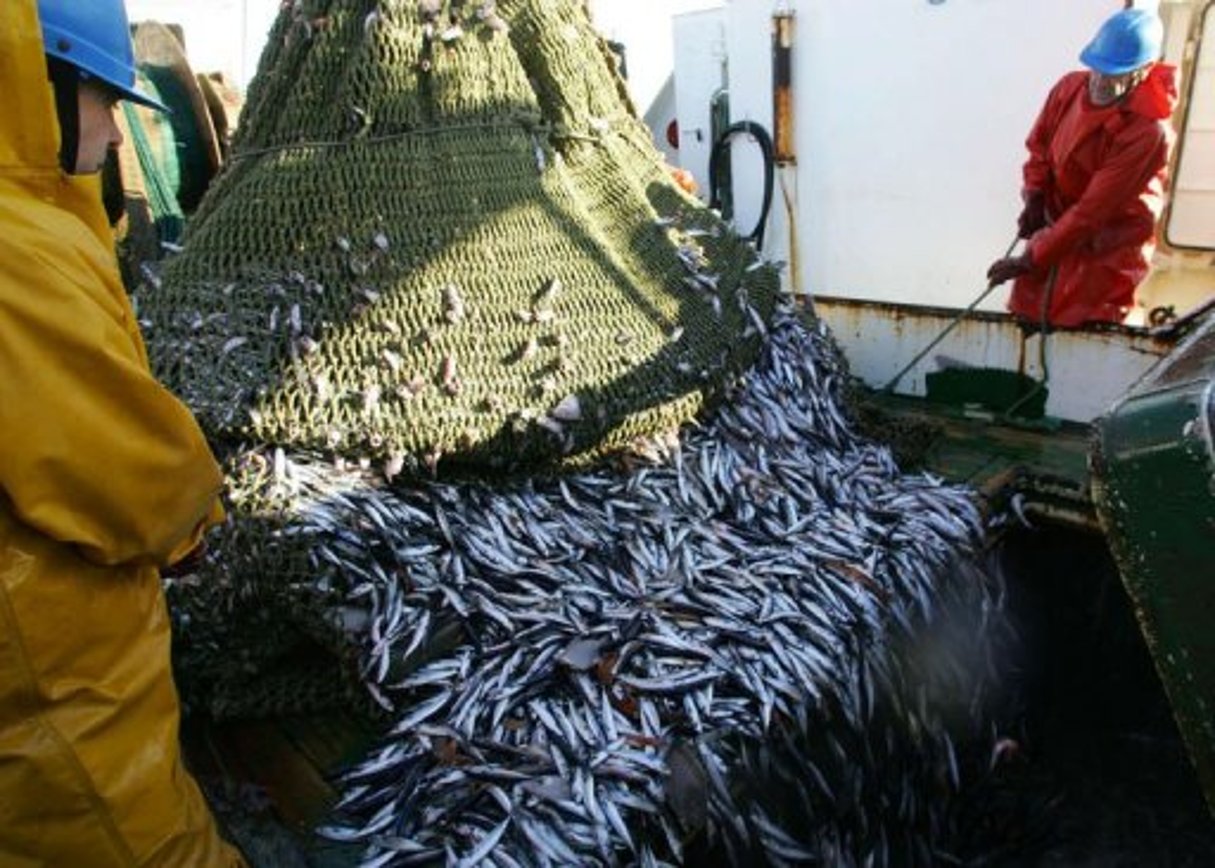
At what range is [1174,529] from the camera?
233cm

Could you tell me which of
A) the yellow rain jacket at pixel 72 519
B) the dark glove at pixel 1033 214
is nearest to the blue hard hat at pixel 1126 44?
the dark glove at pixel 1033 214

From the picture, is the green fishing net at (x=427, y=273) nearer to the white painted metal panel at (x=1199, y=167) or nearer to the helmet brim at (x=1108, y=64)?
the helmet brim at (x=1108, y=64)

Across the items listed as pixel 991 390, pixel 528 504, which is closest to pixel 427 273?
pixel 528 504

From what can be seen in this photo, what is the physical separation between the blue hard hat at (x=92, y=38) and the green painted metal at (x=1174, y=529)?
270cm

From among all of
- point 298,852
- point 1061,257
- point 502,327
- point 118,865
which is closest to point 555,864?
point 298,852

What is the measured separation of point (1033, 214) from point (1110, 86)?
3.10 feet

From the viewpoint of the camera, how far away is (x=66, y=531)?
5.43ft

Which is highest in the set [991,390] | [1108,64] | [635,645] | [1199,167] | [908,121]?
[1108,64]

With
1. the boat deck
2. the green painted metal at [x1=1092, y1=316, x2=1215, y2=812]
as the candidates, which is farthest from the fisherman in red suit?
the green painted metal at [x1=1092, y1=316, x2=1215, y2=812]

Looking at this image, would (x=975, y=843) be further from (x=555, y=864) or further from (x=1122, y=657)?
(x=555, y=864)

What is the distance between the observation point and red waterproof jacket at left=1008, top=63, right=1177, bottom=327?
5.37 metres

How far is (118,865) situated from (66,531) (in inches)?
27.6

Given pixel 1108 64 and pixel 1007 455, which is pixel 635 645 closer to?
pixel 1007 455

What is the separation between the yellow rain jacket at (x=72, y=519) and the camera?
5.26 ft
